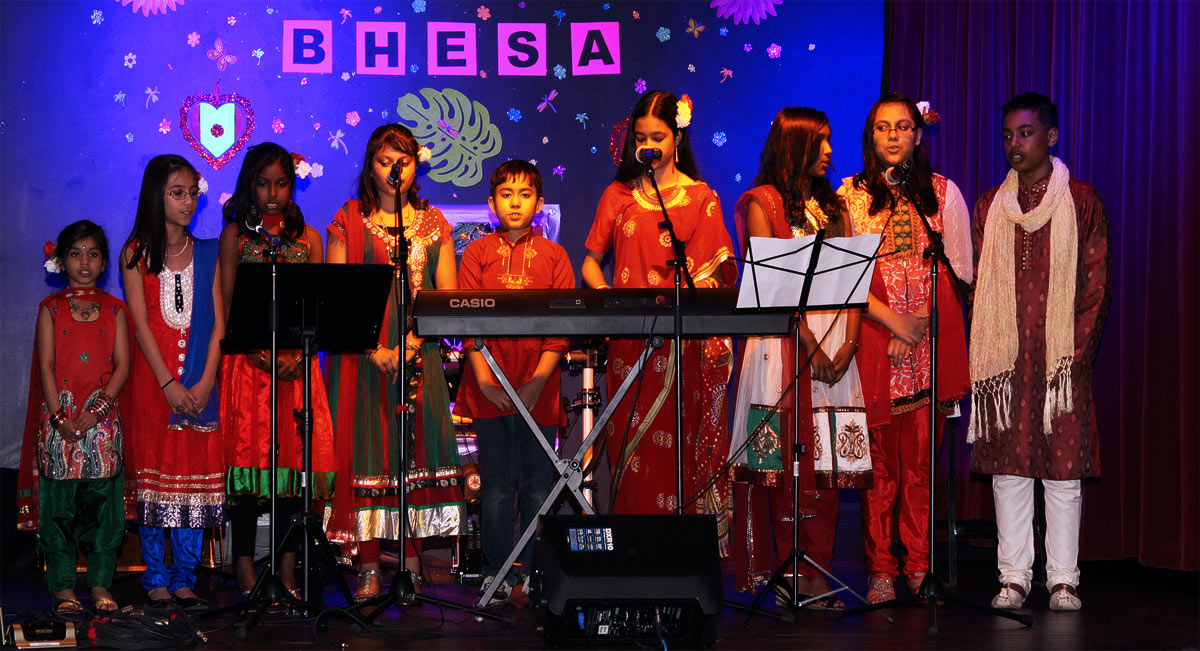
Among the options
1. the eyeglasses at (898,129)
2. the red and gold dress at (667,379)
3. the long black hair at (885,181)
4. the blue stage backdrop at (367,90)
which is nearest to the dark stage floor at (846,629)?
the red and gold dress at (667,379)

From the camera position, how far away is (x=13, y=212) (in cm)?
606

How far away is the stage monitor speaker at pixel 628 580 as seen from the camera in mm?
3148

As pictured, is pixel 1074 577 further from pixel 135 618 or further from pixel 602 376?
pixel 135 618

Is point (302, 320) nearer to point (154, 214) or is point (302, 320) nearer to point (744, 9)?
point (154, 214)

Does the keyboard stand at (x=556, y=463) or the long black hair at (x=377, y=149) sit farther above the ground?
the long black hair at (x=377, y=149)

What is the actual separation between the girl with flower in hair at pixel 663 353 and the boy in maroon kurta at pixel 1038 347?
0.98m

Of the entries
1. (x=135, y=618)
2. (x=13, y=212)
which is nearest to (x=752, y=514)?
(x=135, y=618)

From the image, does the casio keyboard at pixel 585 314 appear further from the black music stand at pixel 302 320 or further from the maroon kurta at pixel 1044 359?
the maroon kurta at pixel 1044 359

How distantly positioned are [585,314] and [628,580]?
2.85ft

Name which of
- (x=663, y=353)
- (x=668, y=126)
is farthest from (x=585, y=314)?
(x=668, y=126)

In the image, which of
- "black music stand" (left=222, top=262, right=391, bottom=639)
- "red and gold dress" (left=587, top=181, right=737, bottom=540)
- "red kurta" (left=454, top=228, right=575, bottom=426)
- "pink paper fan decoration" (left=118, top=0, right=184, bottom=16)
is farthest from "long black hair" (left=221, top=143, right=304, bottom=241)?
"pink paper fan decoration" (left=118, top=0, right=184, bottom=16)

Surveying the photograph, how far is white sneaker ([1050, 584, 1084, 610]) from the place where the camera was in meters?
4.00

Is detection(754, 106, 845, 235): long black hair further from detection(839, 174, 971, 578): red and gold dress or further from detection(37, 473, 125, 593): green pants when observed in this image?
detection(37, 473, 125, 593): green pants

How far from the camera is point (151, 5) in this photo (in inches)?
242
